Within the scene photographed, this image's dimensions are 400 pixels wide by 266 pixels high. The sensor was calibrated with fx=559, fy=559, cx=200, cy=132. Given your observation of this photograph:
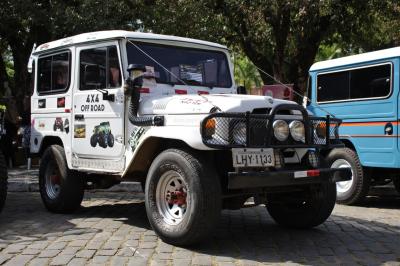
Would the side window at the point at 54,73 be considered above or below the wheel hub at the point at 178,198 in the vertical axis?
above

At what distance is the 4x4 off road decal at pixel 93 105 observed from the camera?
21.9 feet

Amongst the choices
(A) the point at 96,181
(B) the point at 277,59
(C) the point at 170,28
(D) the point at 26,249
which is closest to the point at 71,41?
(A) the point at 96,181

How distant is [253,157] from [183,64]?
2039 millimetres

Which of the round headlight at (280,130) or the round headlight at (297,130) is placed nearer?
the round headlight at (280,130)

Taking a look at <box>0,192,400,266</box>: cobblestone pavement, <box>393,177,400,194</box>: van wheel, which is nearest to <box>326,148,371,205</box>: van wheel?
<box>393,177,400,194</box>: van wheel

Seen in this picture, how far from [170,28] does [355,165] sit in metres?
6.56

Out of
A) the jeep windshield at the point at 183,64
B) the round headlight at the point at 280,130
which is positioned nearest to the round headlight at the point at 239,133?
the round headlight at the point at 280,130

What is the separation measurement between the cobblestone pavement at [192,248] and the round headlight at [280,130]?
1.10 m

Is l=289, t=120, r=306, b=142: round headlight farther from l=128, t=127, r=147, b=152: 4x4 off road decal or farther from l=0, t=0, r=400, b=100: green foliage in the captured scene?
l=0, t=0, r=400, b=100: green foliage

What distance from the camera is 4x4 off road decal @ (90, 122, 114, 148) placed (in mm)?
6508

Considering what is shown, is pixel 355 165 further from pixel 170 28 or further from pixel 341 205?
pixel 170 28

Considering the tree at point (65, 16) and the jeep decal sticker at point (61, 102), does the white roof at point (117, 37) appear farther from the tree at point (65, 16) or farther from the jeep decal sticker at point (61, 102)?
the tree at point (65, 16)

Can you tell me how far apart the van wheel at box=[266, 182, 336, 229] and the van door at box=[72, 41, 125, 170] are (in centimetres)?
189

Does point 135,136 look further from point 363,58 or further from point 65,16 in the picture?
point 65,16
